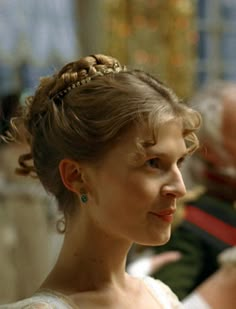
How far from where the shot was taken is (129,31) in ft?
11.4

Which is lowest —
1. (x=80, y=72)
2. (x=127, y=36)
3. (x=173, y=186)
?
(x=127, y=36)

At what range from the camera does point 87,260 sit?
0.92m

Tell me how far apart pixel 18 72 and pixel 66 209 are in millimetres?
2606

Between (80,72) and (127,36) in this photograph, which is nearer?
(80,72)

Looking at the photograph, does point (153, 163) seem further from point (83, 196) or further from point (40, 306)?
point (40, 306)

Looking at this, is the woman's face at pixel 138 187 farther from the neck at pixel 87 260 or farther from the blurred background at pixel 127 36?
the blurred background at pixel 127 36

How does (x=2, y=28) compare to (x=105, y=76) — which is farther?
(x=2, y=28)

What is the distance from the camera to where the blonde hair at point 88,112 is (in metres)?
0.88

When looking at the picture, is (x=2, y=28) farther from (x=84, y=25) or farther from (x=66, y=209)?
(x=66, y=209)

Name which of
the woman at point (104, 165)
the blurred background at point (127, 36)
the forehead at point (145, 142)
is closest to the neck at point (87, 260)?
the woman at point (104, 165)

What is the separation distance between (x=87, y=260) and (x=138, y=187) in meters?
0.12

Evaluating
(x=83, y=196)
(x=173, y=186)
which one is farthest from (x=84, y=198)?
(x=173, y=186)

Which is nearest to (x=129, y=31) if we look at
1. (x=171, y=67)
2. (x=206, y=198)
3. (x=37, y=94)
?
(x=171, y=67)

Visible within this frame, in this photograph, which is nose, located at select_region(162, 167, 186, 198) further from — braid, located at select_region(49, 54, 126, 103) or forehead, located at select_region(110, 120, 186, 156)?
braid, located at select_region(49, 54, 126, 103)
